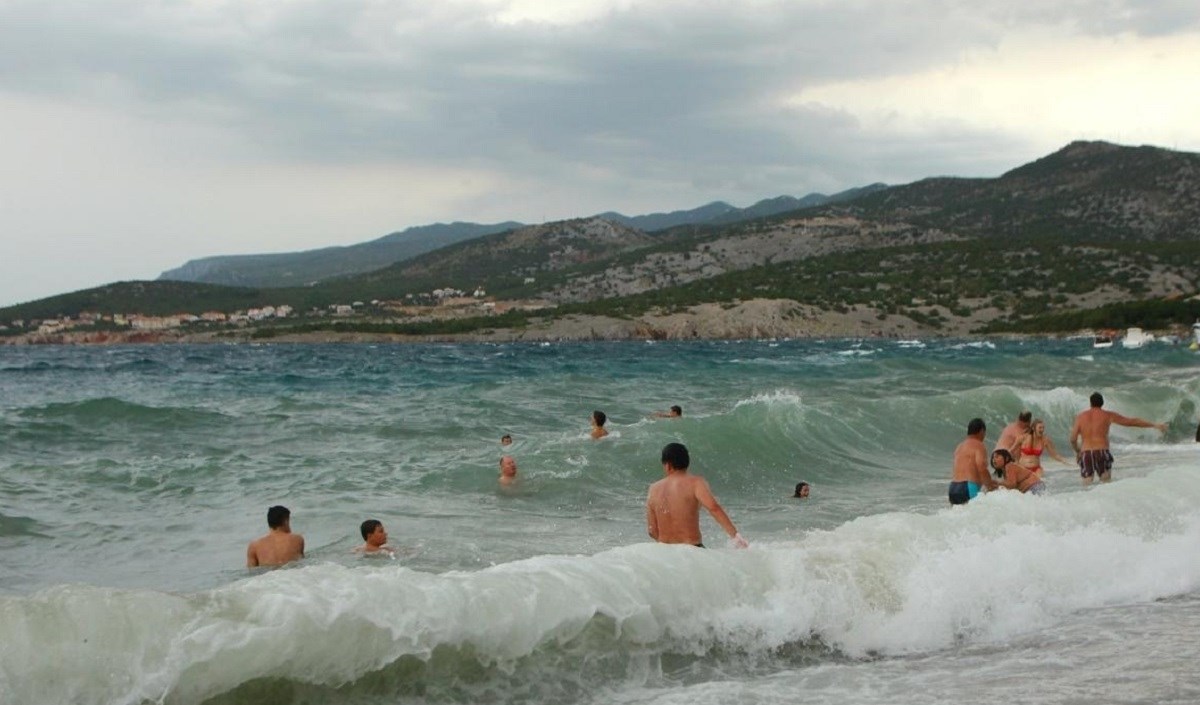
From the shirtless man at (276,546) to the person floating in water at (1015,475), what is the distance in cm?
910

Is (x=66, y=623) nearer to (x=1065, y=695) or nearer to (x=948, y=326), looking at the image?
(x=1065, y=695)

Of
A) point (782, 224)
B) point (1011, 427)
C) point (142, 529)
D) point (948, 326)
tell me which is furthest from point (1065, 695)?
point (782, 224)

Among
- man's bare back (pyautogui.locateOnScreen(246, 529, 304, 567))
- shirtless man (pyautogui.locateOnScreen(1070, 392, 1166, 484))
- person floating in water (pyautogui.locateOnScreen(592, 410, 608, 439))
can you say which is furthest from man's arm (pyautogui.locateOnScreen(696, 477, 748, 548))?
person floating in water (pyautogui.locateOnScreen(592, 410, 608, 439))

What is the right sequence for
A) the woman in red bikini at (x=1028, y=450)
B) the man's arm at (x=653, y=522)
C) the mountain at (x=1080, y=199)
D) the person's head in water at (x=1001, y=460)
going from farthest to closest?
the mountain at (x=1080, y=199) < the woman in red bikini at (x=1028, y=450) < the person's head in water at (x=1001, y=460) < the man's arm at (x=653, y=522)

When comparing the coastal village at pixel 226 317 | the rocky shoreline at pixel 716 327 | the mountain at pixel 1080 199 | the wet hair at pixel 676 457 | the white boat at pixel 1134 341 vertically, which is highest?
the mountain at pixel 1080 199

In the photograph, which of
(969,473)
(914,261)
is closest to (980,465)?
(969,473)

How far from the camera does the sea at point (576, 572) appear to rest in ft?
21.9

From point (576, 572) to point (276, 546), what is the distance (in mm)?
4567

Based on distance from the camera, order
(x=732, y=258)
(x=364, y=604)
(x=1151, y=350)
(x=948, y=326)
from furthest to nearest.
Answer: (x=732, y=258), (x=948, y=326), (x=1151, y=350), (x=364, y=604)

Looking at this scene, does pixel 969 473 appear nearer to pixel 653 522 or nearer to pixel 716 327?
pixel 653 522

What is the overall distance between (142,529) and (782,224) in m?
168

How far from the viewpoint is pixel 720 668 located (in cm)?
765

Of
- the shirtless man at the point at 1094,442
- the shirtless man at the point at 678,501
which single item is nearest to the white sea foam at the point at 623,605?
the shirtless man at the point at 678,501

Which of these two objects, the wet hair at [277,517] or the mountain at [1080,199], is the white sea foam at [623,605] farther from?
the mountain at [1080,199]
